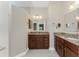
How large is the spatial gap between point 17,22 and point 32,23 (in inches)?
123

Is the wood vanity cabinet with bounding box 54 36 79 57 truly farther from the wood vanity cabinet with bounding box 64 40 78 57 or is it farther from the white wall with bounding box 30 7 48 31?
the white wall with bounding box 30 7 48 31

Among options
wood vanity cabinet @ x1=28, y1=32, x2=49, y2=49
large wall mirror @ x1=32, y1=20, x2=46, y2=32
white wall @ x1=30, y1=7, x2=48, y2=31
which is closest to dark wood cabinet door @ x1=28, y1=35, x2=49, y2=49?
wood vanity cabinet @ x1=28, y1=32, x2=49, y2=49

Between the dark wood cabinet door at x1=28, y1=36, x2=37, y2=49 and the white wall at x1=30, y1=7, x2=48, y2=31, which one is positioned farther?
the white wall at x1=30, y1=7, x2=48, y2=31

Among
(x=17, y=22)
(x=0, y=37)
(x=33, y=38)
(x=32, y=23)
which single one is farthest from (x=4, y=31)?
(x=32, y=23)

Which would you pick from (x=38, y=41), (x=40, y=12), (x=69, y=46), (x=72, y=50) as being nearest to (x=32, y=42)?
(x=38, y=41)

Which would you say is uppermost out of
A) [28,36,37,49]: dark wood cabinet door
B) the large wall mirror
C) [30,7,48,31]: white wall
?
[30,7,48,31]: white wall

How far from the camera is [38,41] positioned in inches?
272

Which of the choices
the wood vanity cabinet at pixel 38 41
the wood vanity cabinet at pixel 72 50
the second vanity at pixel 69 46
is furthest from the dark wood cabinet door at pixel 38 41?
the wood vanity cabinet at pixel 72 50

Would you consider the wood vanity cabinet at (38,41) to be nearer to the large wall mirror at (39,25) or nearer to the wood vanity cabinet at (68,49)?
the large wall mirror at (39,25)

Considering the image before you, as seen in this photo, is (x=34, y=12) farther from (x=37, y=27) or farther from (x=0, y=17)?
(x=0, y=17)

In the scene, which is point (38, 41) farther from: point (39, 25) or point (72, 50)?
point (72, 50)

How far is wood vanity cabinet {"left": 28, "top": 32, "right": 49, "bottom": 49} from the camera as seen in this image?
6.87 meters

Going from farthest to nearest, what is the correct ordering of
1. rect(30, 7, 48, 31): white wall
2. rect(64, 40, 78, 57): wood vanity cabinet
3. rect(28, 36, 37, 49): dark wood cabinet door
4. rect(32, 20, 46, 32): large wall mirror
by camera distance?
rect(32, 20, 46, 32): large wall mirror → rect(30, 7, 48, 31): white wall → rect(28, 36, 37, 49): dark wood cabinet door → rect(64, 40, 78, 57): wood vanity cabinet

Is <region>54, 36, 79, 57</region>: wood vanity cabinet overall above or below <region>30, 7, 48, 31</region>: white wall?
below
